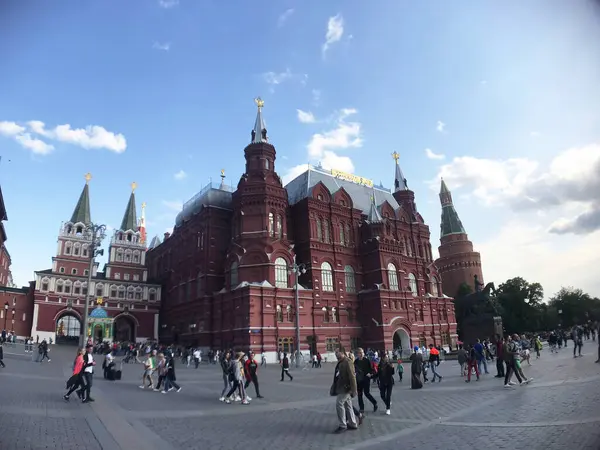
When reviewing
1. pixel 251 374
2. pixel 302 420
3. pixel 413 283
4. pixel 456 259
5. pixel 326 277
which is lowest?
pixel 302 420

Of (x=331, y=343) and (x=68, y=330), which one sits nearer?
(x=331, y=343)

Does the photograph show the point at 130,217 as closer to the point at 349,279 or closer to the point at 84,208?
the point at 84,208

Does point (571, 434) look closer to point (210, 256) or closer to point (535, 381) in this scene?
point (535, 381)

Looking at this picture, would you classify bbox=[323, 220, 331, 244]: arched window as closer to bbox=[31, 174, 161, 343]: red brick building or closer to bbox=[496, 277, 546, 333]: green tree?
bbox=[31, 174, 161, 343]: red brick building

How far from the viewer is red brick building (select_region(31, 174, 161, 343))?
63.2m

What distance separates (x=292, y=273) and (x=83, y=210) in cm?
5150

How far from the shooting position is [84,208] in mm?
78125

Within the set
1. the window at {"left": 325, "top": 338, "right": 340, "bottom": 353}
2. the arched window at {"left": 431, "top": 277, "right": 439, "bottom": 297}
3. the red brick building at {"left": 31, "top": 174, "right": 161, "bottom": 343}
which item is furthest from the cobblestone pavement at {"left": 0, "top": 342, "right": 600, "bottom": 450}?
the red brick building at {"left": 31, "top": 174, "right": 161, "bottom": 343}

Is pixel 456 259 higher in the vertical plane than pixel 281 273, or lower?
higher

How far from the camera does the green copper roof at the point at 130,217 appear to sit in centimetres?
8256

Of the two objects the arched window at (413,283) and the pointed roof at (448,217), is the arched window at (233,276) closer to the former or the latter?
the arched window at (413,283)

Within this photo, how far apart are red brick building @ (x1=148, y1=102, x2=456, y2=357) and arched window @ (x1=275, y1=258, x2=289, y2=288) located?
12 cm

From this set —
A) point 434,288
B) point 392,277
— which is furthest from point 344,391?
point 434,288

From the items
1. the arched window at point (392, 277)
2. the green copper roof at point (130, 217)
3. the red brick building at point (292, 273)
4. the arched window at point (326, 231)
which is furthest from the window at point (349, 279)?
the green copper roof at point (130, 217)
